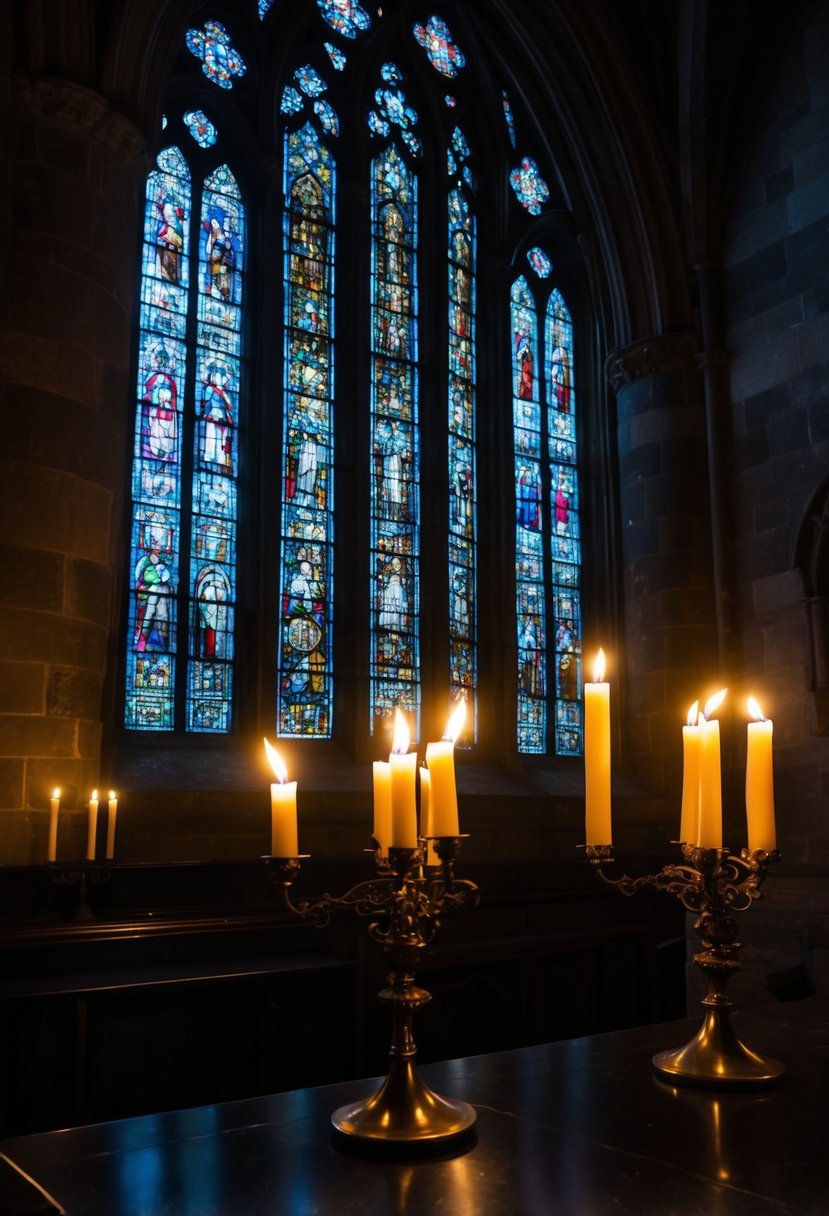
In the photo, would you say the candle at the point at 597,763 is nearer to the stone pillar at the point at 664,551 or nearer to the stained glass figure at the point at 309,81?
the stone pillar at the point at 664,551

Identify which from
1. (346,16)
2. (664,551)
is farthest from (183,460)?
(346,16)

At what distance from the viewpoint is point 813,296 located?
9.11 metres

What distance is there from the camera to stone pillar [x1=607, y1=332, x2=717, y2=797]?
981 centimetres

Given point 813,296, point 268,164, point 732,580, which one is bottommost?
point 732,580

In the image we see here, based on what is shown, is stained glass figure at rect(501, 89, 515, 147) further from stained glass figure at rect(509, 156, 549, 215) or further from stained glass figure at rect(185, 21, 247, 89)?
stained glass figure at rect(185, 21, 247, 89)

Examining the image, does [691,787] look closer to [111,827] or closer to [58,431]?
[111,827]

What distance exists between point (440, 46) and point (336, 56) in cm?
141

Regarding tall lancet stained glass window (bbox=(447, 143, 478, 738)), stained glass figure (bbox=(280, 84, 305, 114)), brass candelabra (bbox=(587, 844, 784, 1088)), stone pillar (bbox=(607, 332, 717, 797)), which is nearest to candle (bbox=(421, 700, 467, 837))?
brass candelabra (bbox=(587, 844, 784, 1088))

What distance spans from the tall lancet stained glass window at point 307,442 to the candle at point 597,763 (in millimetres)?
6647

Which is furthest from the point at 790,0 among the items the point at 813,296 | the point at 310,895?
the point at 310,895

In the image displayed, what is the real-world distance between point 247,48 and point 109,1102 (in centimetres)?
870

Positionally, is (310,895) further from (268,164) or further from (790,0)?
(790,0)

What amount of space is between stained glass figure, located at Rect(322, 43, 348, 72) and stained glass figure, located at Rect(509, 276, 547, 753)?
2.72 m

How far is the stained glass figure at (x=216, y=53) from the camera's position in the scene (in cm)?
932
